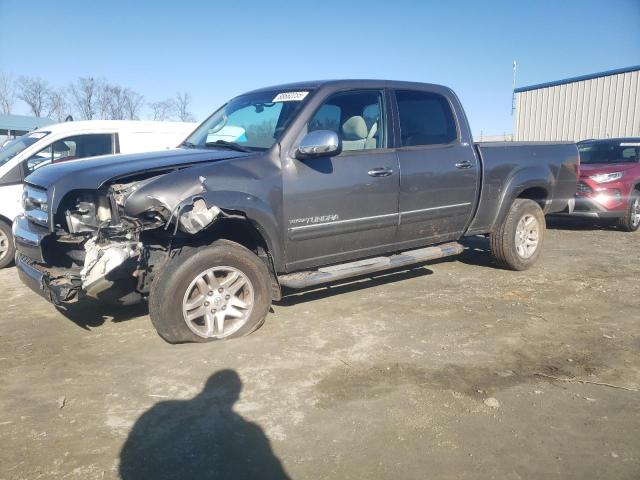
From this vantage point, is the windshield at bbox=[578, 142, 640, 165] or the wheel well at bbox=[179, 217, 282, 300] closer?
the wheel well at bbox=[179, 217, 282, 300]

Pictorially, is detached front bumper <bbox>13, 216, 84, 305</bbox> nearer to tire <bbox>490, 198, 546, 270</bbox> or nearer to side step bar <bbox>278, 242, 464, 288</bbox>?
side step bar <bbox>278, 242, 464, 288</bbox>

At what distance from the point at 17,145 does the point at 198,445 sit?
6464 millimetres

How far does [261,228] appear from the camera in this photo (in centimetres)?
409

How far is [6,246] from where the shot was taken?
267 inches

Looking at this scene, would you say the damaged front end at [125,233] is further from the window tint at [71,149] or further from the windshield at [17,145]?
the windshield at [17,145]

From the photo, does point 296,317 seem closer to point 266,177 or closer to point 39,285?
point 266,177

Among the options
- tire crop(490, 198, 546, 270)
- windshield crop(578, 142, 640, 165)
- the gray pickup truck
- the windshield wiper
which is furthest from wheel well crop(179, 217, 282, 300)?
windshield crop(578, 142, 640, 165)

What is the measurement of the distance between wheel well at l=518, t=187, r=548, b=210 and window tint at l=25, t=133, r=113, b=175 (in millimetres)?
6145

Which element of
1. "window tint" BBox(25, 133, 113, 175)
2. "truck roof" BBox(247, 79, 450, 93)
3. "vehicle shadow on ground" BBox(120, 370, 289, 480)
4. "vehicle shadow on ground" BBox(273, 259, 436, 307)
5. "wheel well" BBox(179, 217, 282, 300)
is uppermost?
"truck roof" BBox(247, 79, 450, 93)

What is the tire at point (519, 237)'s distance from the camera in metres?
6.02

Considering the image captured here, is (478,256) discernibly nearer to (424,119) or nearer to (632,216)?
(424,119)

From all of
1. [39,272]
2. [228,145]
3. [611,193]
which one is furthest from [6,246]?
[611,193]

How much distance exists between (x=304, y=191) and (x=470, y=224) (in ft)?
7.60

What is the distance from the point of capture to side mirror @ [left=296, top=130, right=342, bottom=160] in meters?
4.09
